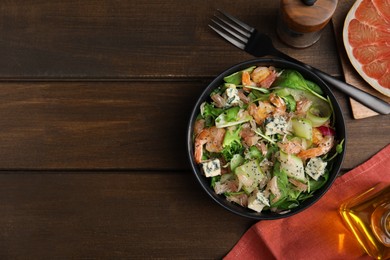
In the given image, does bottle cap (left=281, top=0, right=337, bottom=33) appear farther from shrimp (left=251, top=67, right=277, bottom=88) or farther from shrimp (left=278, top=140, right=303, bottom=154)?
shrimp (left=278, top=140, right=303, bottom=154)

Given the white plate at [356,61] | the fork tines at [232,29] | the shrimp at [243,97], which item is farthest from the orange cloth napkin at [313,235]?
the fork tines at [232,29]

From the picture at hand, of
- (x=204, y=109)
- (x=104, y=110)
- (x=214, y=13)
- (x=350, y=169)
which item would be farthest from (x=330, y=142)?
(x=104, y=110)

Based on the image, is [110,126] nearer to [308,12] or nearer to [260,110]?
[260,110]

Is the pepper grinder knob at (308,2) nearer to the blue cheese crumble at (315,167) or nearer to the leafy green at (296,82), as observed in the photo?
the leafy green at (296,82)

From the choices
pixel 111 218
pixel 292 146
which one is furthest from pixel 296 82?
pixel 111 218

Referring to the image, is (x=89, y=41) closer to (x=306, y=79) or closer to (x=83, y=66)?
(x=83, y=66)
